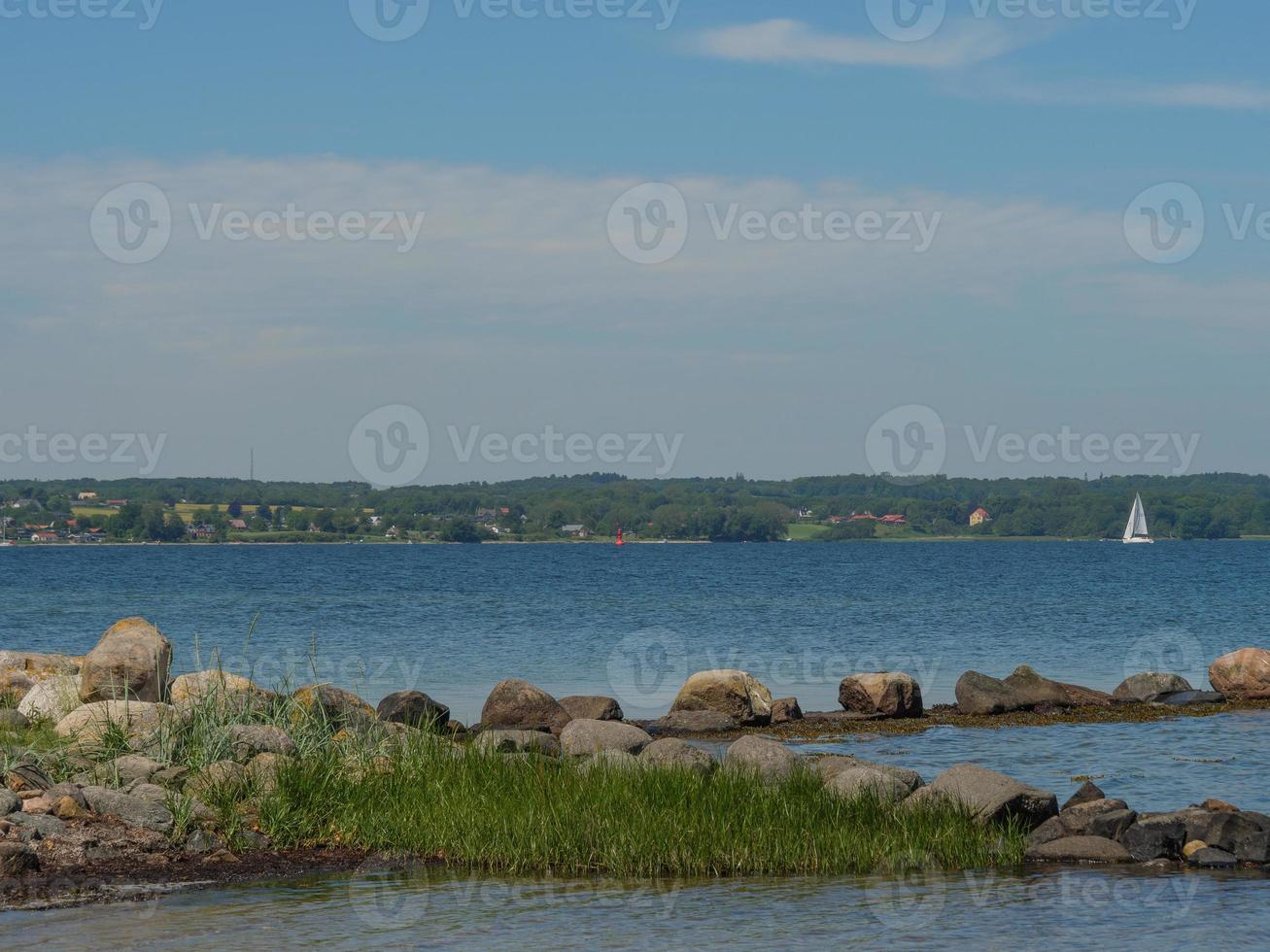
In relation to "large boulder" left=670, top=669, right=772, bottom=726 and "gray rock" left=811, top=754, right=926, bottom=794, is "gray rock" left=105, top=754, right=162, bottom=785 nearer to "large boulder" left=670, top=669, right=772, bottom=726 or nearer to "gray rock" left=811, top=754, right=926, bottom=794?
"gray rock" left=811, top=754, right=926, bottom=794

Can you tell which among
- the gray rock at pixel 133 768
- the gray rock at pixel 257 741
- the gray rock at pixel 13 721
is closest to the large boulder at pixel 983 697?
the gray rock at pixel 257 741

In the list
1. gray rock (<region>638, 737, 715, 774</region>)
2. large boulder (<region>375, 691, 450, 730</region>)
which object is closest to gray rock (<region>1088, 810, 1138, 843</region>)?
gray rock (<region>638, 737, 715, 774</region>)

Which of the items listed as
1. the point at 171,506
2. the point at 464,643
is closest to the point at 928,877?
the point at 464,643

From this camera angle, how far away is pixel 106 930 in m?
12.6

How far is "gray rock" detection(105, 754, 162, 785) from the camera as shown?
16109 millimetres

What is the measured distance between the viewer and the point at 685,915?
13570 mm

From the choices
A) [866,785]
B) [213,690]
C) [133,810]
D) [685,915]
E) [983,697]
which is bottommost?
[983,697]

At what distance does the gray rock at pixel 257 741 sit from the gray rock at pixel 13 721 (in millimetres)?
4714

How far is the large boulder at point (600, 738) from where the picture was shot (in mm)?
20594

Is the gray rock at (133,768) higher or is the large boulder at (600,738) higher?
the gray rock at (133,768)

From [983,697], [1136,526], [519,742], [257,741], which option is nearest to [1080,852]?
[519,742]

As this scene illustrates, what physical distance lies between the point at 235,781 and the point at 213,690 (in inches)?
76.3

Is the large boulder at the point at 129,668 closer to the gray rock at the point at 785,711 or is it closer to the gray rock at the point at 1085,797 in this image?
the gray rock at the point at 1085,797

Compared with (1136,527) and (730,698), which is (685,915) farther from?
(1136,527)
